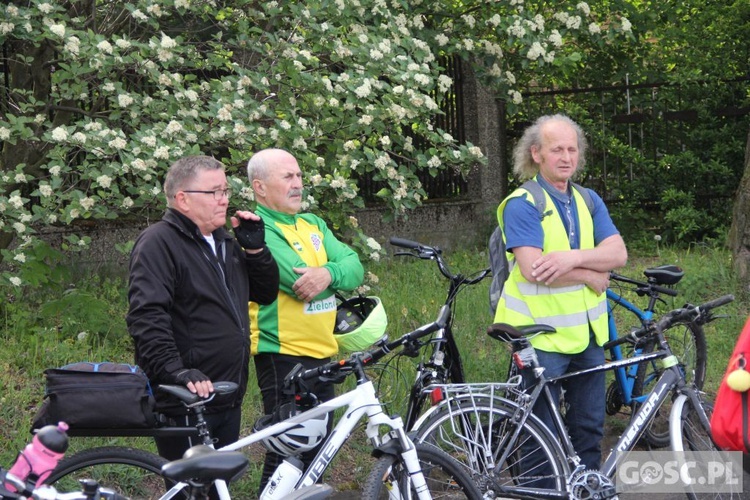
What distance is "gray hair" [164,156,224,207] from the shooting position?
4.34 metres

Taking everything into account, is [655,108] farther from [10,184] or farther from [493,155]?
[10,184]

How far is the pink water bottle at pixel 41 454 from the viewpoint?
2475mm

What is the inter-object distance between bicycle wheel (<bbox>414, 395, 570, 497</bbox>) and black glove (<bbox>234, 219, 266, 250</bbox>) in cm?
113

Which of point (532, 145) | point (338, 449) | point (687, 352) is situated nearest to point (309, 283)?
point (338, 449)

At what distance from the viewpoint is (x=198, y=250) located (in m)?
4.29

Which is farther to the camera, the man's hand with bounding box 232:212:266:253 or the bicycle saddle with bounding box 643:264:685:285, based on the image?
the bicycle saddle with bounding box 643:264:685:285

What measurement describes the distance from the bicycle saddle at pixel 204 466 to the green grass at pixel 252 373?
3021mm

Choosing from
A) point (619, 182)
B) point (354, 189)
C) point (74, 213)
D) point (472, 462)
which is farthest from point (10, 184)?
point (619, 182)

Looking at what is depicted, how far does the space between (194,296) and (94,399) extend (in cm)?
57

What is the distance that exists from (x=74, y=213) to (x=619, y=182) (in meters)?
7.41

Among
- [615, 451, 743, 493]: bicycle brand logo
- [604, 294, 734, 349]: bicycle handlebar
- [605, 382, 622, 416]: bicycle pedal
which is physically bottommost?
[605, 382, 622, 416]: bicycle pedal

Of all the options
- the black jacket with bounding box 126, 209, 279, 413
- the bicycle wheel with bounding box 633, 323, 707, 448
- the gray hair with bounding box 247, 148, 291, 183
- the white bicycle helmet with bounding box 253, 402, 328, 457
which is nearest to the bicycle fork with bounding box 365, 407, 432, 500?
the white bicycle helmet with bounding box 253, 402, 328, 457

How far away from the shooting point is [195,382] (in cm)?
397

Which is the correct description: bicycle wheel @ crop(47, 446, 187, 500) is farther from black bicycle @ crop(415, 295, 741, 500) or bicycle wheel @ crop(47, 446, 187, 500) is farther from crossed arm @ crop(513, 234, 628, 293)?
crossed arm @ crop(513, 234, 628, 293)
